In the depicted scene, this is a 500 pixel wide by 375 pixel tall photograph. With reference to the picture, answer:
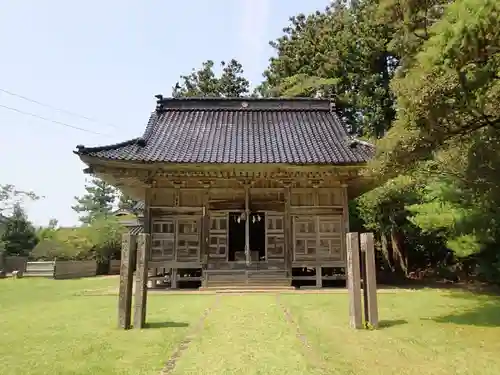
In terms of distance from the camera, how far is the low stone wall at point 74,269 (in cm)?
2226

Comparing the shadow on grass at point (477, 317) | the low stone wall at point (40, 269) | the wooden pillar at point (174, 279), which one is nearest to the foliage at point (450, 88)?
the shadow on grass at point (477, 317)

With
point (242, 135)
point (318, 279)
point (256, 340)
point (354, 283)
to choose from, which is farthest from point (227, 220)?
point (256, 340)

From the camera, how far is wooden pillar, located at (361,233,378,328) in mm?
7141

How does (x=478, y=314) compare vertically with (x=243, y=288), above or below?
below

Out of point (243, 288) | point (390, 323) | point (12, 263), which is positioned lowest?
point (390, 323)

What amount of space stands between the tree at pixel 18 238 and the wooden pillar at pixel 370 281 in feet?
92.2

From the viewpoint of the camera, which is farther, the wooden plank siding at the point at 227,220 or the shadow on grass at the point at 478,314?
the wooden plank siding at the point at 227,220

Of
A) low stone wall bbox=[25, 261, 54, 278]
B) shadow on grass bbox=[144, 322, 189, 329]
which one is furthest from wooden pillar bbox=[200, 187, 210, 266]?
low stone wall bbox=[25, 261, 54, 278]

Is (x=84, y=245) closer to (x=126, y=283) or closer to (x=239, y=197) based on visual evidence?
(x=239, y=197)

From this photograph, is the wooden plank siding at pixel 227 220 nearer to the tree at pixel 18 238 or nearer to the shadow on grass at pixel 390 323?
the shadow on grass at pixel 390 323

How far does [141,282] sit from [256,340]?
231cm

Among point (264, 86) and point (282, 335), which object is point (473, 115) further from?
point (264, 86)

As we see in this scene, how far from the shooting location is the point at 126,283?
7.16 m

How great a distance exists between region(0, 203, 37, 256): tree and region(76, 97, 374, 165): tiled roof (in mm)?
18828
